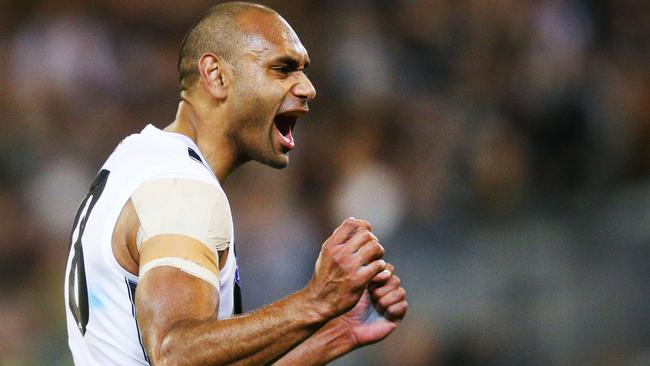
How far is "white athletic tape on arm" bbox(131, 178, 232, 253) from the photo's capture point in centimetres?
273

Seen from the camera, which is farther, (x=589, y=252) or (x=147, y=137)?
(x=589, y=252)

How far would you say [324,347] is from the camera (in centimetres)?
346

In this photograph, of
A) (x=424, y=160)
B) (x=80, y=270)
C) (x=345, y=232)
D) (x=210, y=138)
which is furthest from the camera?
(x=424, y=160)

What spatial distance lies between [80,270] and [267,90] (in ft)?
2.97

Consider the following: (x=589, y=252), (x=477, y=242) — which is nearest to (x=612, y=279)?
(x=589, y=252)

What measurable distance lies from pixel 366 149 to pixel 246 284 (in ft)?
4.56

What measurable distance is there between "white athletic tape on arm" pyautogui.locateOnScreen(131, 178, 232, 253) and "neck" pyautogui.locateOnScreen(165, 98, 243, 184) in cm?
57

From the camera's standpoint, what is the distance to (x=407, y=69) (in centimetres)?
786

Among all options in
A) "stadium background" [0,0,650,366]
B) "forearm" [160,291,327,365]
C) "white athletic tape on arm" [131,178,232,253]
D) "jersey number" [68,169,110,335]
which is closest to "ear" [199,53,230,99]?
"jersey number" [68,169,110,335]

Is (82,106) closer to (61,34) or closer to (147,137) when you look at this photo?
(61,34)

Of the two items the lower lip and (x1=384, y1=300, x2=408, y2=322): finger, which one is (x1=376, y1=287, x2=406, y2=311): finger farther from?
the lower lip

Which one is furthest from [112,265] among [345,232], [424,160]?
[424,160]

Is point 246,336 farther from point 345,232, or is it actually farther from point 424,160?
point 424,160

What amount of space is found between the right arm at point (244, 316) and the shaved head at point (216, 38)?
993 millimetres
